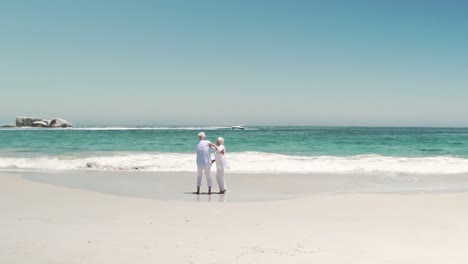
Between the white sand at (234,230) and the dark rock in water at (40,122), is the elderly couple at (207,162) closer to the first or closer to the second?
Answer: the white sand at (234,230)

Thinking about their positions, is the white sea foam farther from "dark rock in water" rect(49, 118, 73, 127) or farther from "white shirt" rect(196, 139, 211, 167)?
"dark rock in water" rect(49, 118, 73, 127)

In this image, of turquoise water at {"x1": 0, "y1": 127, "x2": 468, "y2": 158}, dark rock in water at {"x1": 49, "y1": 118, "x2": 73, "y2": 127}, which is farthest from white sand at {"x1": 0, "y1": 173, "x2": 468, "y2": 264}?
dark rock in water at {"x1": 49, "y1": 118, "x2": 73, "y2": 127}

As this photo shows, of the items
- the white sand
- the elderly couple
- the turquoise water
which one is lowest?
the turquoise water

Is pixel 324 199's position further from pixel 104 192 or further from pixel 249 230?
pixel 104 192

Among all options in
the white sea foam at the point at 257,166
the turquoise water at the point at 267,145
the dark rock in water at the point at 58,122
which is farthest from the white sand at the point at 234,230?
the dark rock in water at the point at 58,122

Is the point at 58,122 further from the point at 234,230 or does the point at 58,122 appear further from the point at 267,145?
the point at 234,230

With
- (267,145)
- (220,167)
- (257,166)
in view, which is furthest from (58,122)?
(220,167)

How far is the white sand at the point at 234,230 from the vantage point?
5.35 meters

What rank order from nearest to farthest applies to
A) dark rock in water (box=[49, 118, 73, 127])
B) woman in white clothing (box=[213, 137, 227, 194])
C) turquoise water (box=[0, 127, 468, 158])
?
woman in white clothing (box=[213, 137, 227, 194])
turquoise water (box=[0, 127, 468, 158])
dark rock in water (box=[49, 118, 73, 127])

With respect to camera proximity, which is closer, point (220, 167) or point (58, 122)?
point (220, 167)

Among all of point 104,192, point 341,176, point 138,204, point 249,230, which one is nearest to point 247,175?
point 341,176

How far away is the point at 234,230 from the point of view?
22.0 ft

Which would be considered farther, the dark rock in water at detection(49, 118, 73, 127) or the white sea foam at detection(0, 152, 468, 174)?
the dark rock in water at detection(49, 118, 73, 127)

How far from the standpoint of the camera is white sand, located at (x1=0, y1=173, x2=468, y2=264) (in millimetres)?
5348
